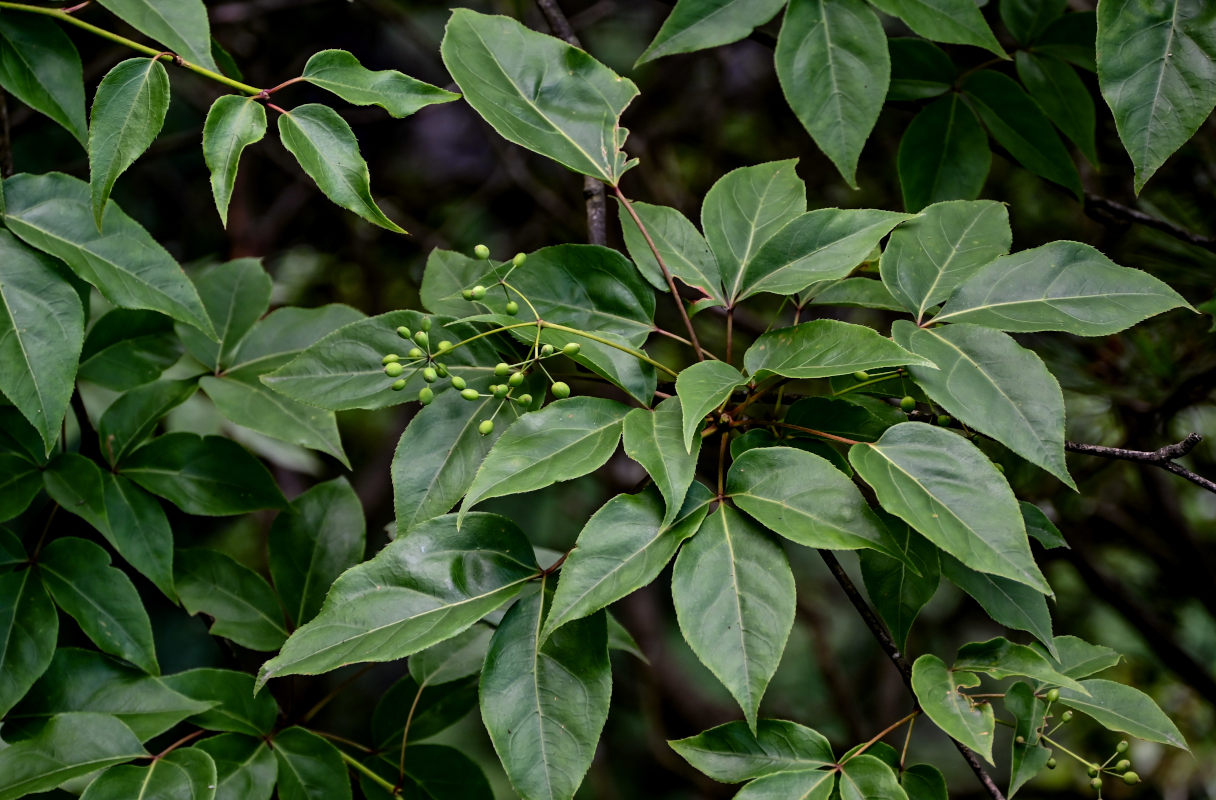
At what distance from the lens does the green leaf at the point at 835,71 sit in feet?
3.46

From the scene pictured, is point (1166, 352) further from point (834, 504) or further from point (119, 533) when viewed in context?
point (119, 533)

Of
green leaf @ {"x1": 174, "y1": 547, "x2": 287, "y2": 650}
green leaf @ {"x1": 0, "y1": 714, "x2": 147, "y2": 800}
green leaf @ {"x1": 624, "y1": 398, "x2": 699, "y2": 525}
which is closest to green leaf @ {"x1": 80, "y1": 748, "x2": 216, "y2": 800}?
green leaf @ {"x1": 0, "y1": 714, "x2": 147, "y2": 800}

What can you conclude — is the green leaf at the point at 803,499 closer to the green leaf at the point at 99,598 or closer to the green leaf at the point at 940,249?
the green leaf at the point at 940,249

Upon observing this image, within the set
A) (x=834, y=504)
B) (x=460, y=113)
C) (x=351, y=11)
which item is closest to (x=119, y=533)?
(x=834, y=504)

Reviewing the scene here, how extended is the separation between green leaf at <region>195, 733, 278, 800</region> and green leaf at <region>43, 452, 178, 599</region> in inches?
6.8

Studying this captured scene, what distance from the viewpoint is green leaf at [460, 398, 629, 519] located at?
787 mm

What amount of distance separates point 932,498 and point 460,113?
328 centimetres

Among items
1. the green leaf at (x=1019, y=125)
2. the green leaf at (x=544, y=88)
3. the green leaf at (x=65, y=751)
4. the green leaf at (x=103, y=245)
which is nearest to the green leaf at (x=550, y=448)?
the green leaf at (x=544, y=88)

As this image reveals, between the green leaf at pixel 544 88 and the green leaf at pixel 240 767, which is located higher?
the green leaf at pixel 544 88

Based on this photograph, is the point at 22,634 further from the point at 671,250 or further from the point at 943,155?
the point at 943,155

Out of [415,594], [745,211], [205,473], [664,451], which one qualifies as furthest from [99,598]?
[745,211]

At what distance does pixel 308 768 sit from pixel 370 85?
73cm

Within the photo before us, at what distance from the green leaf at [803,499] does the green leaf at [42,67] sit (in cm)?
77

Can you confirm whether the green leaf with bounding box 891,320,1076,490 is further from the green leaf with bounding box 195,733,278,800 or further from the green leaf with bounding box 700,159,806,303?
the green leaf with bounding box 195,733,278,800
